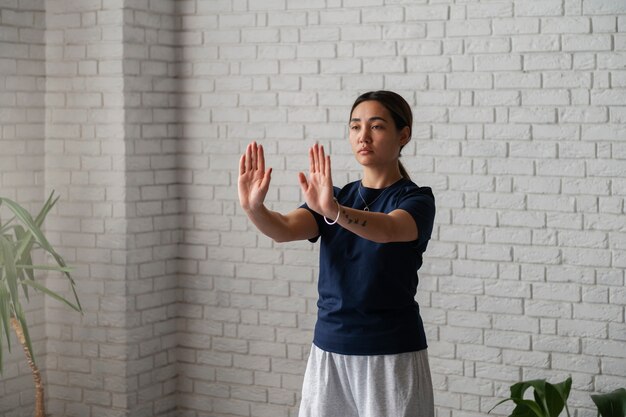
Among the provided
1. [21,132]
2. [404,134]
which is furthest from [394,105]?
[21,132]

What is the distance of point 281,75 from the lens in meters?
4.82

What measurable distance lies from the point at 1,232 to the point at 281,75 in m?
1.53

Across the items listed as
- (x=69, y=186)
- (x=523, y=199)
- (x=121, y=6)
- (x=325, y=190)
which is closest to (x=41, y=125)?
(x=69, y=186)

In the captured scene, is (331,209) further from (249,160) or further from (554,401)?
(554,401)

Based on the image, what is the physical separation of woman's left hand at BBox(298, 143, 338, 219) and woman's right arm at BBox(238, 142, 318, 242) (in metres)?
0.13

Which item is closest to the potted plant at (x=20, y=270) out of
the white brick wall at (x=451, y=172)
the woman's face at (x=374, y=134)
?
the white brick wall at (x=451, y=172)

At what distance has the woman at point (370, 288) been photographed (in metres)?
2.75

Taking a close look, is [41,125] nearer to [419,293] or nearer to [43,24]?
[43,24]

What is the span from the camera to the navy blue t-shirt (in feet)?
9.11

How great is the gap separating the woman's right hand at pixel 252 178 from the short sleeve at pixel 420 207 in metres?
0.41

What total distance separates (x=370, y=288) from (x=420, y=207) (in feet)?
0.90

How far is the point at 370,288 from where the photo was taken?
109 inches

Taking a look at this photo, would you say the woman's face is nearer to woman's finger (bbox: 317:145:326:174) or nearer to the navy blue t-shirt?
the navy blue t-shirt

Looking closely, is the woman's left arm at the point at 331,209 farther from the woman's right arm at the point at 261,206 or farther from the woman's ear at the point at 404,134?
the woman's ear at the point at 404,134
